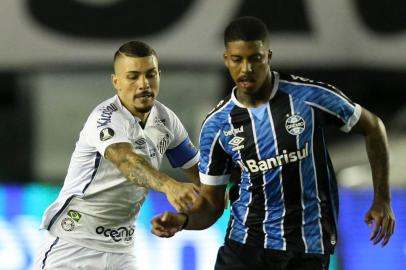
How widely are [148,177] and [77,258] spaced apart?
31.7 inches

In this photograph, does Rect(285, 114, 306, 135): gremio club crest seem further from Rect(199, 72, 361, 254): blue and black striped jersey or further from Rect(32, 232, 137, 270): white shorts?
Rect(32, 232, 137, 270): white shorts

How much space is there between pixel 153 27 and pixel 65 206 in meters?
5.30

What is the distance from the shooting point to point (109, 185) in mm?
5359

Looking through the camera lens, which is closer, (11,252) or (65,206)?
(65,206)

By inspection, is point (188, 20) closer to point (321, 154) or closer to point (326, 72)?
point (326, 72)

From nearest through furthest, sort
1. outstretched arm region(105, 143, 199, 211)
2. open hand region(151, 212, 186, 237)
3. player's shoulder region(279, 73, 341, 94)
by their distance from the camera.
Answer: outstretched arm region(105, 143, 199, 211) → open hand region(151, 212, 186, 237) → player's shoulder region(279, 73, 341, 94)

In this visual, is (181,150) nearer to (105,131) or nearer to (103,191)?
(103,191)

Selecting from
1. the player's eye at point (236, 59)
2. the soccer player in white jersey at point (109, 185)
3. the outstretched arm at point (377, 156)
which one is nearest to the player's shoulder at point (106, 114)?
the soccer player in white jersey at point (109, 185)

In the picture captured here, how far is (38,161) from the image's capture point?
35.7ft

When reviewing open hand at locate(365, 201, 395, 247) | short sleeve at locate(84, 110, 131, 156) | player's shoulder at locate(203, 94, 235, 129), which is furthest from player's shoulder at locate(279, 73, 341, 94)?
short sleeve at locate(84, 110, 131, 156)

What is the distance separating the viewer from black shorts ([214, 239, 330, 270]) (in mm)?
5102

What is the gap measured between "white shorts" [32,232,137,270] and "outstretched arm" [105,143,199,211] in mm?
571

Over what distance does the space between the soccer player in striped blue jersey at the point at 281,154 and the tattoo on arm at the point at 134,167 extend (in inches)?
9.4

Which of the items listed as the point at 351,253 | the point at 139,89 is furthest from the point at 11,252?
the point at 139,89
